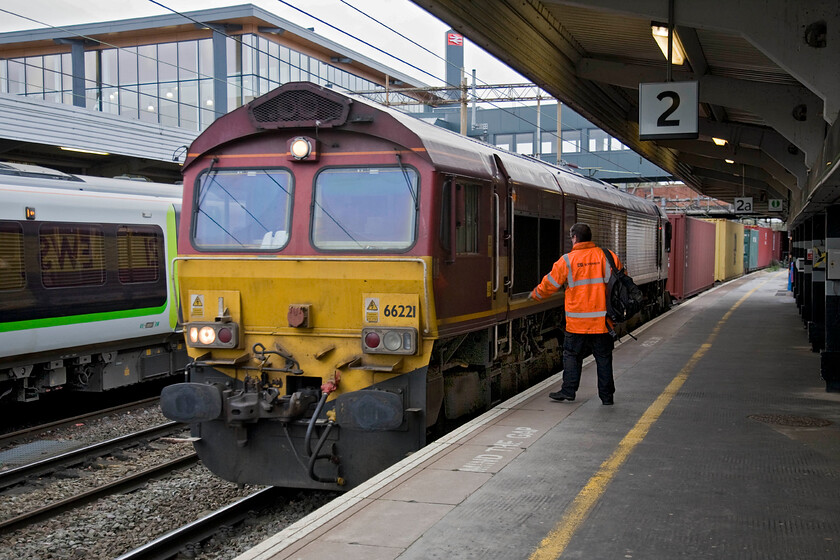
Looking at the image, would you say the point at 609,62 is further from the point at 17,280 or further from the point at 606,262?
the point at 17,280

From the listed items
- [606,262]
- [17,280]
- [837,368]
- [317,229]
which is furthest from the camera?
[17,280]

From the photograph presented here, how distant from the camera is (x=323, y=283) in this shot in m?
7.31

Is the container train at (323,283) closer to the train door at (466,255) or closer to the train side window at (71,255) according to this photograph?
the train door at (466,255)

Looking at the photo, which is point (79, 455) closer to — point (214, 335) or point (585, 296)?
point (214, 335)

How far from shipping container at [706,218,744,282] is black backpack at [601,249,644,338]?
27.8 m

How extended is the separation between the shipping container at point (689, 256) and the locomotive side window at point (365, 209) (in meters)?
17.5

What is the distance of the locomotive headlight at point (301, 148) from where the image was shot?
7.37m

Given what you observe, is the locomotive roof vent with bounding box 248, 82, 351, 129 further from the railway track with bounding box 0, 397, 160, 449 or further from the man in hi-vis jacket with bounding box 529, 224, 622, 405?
the railway track with bounding box 0, 397, 160, 449

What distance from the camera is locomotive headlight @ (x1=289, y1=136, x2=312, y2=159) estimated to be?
7.37m

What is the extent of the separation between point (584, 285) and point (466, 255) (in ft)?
5.20

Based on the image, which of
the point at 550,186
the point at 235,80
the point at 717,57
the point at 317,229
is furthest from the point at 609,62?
the point at 235,80

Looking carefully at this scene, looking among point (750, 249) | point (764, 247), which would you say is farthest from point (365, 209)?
point (764, 247)

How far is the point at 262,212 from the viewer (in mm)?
7645

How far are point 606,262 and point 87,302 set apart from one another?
723 centimetres
